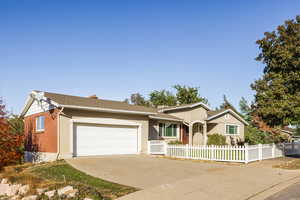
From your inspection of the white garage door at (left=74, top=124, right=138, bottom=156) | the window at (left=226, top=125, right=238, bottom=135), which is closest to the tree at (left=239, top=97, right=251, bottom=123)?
the window at (left=226, top=125, right=238, bottom=135)

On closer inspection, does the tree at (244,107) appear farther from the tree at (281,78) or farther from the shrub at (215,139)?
the tree at (281,78)

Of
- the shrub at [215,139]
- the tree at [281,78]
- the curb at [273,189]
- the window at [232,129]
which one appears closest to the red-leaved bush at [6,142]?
the curb at [273,189]

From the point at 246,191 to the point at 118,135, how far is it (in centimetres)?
1179

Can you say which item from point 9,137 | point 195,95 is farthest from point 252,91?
point 195,95

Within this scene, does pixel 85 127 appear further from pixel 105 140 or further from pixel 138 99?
pixel 138 99

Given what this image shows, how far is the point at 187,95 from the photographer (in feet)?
163

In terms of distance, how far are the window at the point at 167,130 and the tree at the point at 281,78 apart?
8531mm

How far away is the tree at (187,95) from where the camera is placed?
162 ft

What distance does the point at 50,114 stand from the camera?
17.3m

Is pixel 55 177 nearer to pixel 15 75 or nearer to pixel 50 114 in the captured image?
pixel 50 114

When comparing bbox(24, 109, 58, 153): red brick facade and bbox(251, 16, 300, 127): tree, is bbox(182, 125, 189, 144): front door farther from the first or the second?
bbox(24, 109, 58, 153): red brick facade

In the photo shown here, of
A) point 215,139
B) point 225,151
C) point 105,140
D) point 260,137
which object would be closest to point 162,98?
point 215,139

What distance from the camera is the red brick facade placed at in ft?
54.6

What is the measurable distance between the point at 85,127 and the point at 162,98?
35.1 m
